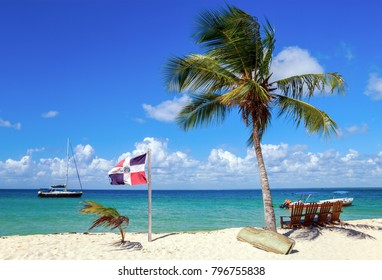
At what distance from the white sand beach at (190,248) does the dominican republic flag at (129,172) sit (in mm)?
2184

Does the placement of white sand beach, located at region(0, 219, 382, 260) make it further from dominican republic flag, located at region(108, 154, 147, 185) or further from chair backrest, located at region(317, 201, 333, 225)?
dominican republic flag, located at region(108, 154, 147, 185)

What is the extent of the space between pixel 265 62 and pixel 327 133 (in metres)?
3.41

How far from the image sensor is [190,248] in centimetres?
1152

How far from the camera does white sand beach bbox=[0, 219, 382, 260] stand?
1037 centimetres

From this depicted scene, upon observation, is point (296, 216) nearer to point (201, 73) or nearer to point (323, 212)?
point (323, 212)

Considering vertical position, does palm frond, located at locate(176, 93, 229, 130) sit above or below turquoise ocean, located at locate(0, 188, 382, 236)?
above

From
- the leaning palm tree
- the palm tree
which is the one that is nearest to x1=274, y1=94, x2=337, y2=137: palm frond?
the leaning palm tree

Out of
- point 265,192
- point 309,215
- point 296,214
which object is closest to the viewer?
point 265,192

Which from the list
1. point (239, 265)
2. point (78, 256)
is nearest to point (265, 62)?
point (239, 265)

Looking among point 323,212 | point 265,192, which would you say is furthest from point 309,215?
point 265,192

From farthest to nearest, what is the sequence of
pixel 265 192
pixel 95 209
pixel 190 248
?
pixel 265 192
pixel 190 248
pixel 95 209

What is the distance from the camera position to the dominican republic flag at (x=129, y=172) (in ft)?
40.1

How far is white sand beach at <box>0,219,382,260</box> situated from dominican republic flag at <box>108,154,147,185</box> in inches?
86.0

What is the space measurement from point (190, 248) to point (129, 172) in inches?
131
